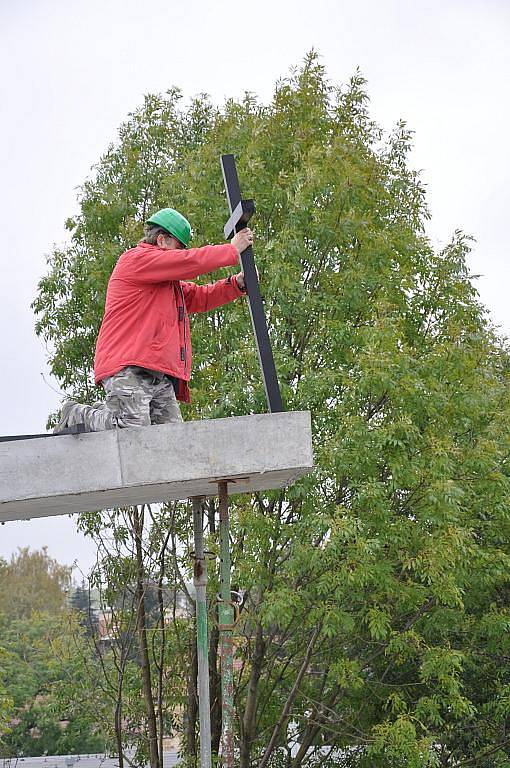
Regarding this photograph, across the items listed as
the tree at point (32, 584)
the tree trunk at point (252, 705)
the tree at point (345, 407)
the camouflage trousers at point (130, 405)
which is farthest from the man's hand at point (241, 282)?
the tree at point (32, 584)

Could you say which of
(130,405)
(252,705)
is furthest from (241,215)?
(252,705)

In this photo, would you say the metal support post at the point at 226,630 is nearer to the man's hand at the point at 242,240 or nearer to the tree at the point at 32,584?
the man's hand at the point at 242,240

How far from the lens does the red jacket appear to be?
4.41m

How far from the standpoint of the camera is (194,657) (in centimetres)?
1219

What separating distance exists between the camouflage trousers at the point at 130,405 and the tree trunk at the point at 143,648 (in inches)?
317

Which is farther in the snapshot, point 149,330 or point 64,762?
point 64,762

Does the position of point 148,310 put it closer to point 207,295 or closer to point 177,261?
point 177,261

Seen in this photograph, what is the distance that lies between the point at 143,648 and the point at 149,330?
29.0ft

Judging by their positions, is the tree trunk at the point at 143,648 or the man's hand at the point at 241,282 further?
the tree trunk at the point at 143,648

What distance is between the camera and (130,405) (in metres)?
4.41

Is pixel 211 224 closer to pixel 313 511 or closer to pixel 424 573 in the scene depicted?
pixel 313 511

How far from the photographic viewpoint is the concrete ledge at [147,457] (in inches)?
160

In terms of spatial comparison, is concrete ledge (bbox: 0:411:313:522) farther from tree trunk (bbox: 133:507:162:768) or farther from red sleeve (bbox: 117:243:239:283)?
tree trunk (bbox: 133:507:162:768)

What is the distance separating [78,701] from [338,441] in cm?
725
